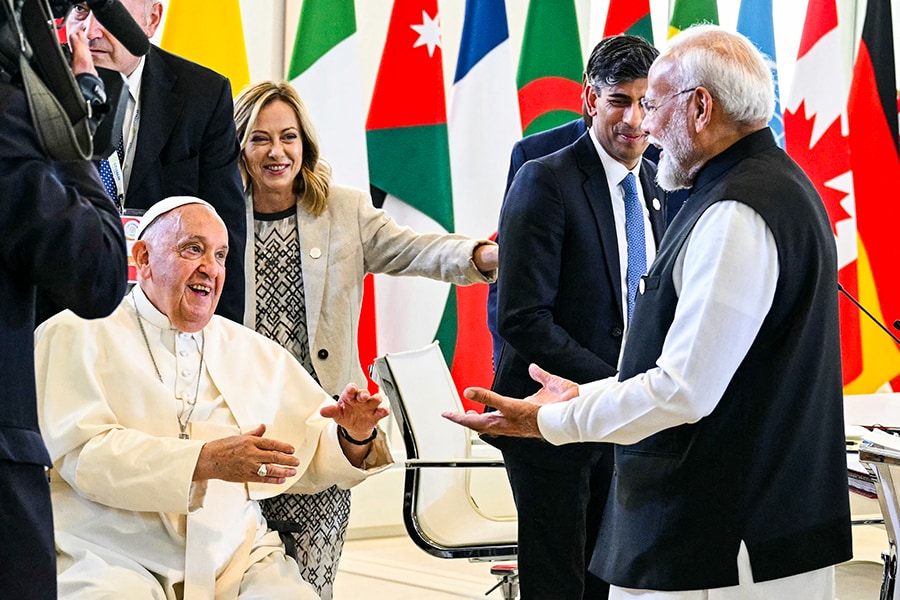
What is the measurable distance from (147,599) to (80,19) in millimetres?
1368

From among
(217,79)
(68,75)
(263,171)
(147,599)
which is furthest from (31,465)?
(263,171)

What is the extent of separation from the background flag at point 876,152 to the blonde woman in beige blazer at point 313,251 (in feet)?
12.6

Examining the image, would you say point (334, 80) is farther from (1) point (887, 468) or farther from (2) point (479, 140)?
(1) point (887, 468)

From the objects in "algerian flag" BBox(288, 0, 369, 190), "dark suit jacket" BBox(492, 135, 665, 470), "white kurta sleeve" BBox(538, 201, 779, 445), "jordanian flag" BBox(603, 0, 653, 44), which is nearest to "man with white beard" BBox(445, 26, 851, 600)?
"white kurta sleeve" BBox(538, 201, 779, 445)

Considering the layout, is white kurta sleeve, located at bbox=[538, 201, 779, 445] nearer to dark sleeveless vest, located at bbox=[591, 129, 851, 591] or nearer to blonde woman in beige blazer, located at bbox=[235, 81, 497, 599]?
dark sleeveless vest, located at bbox=[591, 129, 851, 591]

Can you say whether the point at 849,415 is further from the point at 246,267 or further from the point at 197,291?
the point at 197,291

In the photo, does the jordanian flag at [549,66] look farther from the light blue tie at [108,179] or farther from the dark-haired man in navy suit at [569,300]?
the light blue tie at [108,179]

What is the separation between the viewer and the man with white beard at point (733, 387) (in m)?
2.21

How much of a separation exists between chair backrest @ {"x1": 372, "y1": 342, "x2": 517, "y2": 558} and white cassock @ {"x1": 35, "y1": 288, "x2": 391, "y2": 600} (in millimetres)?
717

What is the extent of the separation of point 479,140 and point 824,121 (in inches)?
80.7

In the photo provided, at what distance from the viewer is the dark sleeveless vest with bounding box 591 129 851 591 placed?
7.38ft

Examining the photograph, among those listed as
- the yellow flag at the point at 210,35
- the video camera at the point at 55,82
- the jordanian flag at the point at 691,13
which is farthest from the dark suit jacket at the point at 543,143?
the video camera at the point at 55,82

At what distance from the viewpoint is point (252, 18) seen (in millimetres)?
5988

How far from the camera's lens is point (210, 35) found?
543 centimetres
